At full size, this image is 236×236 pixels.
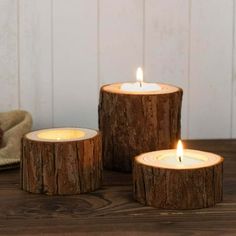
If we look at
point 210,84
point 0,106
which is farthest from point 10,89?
point 210,84

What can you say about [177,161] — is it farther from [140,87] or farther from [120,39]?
[120,39]

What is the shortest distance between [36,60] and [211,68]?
1.13 ft

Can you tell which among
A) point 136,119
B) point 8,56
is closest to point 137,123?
point 136,119

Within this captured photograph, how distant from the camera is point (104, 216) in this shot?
84 centimetres

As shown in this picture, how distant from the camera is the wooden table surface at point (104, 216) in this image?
0.79 meters

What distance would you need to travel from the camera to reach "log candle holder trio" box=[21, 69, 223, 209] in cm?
86

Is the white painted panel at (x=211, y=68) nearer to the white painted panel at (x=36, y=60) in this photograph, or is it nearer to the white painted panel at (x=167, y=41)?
the white painted panel at (x=167, y=41)

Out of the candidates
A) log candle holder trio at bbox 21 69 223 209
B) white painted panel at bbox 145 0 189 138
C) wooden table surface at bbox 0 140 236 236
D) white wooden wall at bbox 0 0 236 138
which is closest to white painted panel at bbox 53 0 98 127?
white wooden wall at bbox 0 0 236 138

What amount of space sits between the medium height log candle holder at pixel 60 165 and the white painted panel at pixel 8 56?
35cm

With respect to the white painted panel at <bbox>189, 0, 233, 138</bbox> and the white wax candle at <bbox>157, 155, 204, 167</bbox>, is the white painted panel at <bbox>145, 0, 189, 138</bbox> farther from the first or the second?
the white wax candle at <bbox>157, 155, 204, 167</bbox>

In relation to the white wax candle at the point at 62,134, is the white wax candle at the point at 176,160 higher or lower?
lower

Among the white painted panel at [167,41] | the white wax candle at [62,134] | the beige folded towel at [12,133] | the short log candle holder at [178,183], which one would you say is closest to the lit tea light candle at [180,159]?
the short log candle holder at [178,183]

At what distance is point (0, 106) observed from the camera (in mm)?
1284

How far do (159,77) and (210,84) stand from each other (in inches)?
4.1
